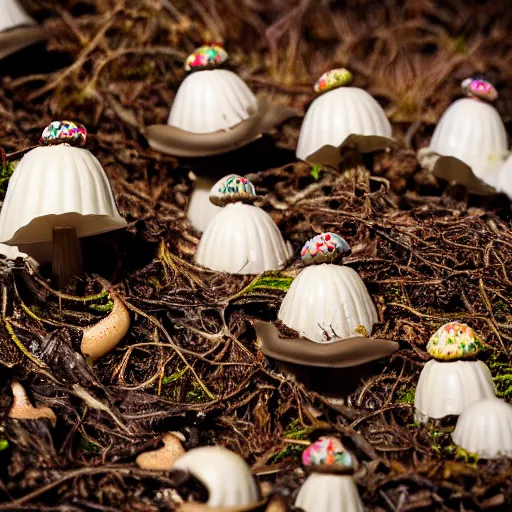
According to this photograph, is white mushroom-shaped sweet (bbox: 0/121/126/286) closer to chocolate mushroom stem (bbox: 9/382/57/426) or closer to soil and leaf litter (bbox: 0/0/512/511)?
soil and leaf litter (bbox: 0/0/512/511)

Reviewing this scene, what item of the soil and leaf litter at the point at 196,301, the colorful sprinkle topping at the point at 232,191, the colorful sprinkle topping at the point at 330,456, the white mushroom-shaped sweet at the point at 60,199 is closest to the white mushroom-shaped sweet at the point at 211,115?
the soil and leaf litter at the point at 196,301

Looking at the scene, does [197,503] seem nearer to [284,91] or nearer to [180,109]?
[180,109]

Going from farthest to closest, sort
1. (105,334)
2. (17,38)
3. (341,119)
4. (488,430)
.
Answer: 1. (17,38)
2. (341,119)
3. (105,334)
4. (488,430)

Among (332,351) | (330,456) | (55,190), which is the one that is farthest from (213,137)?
(330,456)

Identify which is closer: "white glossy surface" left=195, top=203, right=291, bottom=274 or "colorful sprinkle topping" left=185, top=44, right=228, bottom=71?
"white glossy surface" left=195, top=203, right=291, bottom=274

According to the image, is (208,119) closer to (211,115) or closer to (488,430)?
(211,115)

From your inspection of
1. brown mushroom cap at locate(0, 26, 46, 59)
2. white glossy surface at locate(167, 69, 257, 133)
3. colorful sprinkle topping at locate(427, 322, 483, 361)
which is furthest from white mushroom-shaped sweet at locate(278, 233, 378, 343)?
brown mushroom cap at locate(0, 26, 46, 59)
